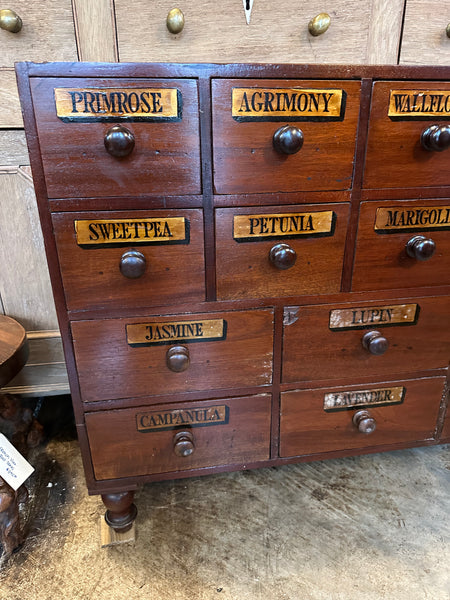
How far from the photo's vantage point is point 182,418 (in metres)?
0.88

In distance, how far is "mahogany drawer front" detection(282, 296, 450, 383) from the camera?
0.86 meters

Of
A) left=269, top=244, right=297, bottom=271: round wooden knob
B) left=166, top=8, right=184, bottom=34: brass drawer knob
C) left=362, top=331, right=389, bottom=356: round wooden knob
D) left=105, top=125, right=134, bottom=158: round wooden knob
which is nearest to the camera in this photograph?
left=105, top=125, right=134, bottom=158: round wooden knob

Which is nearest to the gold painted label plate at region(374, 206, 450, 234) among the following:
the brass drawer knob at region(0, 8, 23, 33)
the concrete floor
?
the concrete floor

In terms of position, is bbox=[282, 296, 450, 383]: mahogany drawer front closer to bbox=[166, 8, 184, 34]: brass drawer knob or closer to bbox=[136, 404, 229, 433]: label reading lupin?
bbox=[136, 404, 229, 433]: label reading lupin

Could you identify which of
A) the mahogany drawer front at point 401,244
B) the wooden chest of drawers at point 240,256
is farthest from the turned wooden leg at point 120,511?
the mahogany drawer front at point 401,244

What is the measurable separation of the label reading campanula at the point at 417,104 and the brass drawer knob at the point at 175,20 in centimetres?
56

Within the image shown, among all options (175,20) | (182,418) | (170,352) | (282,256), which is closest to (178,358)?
(170,352)

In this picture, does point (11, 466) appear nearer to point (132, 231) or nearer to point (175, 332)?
point (175, 332)

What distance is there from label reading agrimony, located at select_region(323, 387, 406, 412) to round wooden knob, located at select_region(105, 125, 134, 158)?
0.67m

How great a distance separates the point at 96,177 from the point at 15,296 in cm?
72

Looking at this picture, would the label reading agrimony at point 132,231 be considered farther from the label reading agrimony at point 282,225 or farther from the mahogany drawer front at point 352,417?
the mahogany drawer front at point 352,417

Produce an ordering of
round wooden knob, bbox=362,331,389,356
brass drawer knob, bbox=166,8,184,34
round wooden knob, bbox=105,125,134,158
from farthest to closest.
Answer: brass drawer knob, bbox=166,8,184,34 → round wooden knob, bbox=362,331,389,356 → round wooden knob, bbox=105,125,134,158

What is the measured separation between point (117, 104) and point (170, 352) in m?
0.45

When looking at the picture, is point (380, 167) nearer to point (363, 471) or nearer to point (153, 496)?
point (363, 471)
